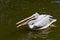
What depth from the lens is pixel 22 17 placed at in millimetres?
15031

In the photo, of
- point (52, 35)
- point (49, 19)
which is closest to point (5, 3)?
point (49, 19)

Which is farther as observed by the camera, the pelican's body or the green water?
the pelican's body

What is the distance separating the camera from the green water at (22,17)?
1171cm

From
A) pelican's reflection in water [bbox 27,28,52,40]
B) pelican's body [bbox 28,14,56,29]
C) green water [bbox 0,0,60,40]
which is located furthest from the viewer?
pelican's body [bbox 28,14,56,29]

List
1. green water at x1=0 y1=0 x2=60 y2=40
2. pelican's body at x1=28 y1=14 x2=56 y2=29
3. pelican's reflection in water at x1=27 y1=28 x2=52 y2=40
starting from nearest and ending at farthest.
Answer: pelican's reflection in water at x1=27 y1=28 x2=52 y2=40 < green water at x1=0 y1=0 x2=60 y2=40 < pelican's body at x1=28 y1=14 x2=56 y2=29

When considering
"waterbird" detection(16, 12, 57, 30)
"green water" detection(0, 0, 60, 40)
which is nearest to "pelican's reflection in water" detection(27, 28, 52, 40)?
"green water" detection(0, 0, 60, 40)

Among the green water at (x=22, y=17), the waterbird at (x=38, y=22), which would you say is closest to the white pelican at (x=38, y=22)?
the waterbird at (x=38, y=22)

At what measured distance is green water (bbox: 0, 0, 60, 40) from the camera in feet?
38.4

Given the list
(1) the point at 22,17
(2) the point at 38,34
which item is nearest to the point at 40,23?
(2) the point at 38,34

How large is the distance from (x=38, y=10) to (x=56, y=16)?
2.19 meters

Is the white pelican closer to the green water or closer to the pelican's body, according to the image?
the pelican's body

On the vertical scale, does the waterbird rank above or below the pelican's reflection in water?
above

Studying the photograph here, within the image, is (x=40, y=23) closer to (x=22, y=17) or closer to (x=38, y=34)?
(x=38, y=34)

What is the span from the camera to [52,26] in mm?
13031
